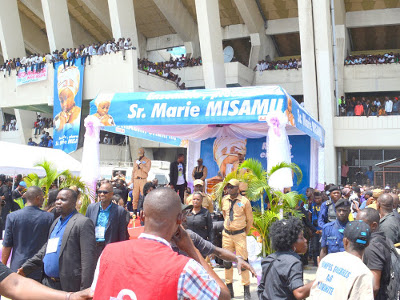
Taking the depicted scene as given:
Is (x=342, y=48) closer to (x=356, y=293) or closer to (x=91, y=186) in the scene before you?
(x=91, y=186)

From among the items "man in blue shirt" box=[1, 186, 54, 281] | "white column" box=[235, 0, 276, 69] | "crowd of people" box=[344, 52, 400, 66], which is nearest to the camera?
"man in blue shirt" box=[1, 186, 54, 281]

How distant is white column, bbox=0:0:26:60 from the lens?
2808 cm

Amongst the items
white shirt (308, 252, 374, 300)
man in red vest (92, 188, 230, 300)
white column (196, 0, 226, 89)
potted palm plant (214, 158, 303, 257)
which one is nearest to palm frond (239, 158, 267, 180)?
potted palm plant (214, 158, 303, 257)

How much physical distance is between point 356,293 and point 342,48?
2468 centimetres

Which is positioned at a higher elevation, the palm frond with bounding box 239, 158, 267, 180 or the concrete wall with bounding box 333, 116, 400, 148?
the concrete wall with bounding box 333, 116, 400, 148

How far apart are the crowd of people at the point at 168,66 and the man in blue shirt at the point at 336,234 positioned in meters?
20.3

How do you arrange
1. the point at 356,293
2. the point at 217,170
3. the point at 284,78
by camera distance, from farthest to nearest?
the point at 284,78
the point at 217,170
the point at 356,293

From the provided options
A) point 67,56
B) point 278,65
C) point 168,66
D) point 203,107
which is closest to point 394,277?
point 203,107

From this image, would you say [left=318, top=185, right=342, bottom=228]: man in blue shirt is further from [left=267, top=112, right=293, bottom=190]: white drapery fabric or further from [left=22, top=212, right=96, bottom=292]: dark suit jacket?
[left=22, top=212, right=96, bottom=292]: dark suit jacket

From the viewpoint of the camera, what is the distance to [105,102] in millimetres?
10617

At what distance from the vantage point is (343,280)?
8.92 ft

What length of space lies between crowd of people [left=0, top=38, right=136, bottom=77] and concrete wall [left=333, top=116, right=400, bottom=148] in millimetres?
12027

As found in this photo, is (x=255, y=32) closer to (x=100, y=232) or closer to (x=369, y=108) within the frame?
(x=369, y=108)

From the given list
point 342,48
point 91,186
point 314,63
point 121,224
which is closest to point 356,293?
point 121,224
